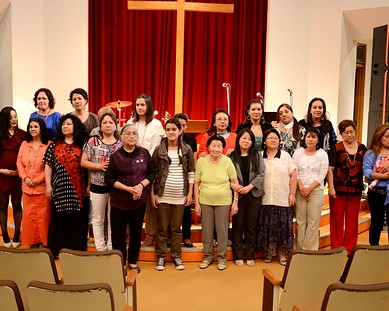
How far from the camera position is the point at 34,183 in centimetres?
484

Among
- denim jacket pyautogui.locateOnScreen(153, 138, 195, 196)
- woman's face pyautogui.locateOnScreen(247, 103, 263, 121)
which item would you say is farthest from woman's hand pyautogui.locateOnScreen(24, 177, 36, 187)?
woman's face pyautogui.locateOnScreen(247, 103, 263, 121)

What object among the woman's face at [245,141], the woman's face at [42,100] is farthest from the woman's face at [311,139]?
the woman's face at [42,100]

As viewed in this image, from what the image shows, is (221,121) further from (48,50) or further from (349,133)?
(48,50)

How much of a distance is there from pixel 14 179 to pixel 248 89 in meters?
5.10

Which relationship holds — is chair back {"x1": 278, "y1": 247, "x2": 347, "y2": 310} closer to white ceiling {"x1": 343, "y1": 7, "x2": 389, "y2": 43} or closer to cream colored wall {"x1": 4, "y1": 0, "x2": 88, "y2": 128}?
cream colored wall {"x1": 4, "y1": 0, "x2": 88, "y2": 128}

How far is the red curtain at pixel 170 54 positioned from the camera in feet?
29.0

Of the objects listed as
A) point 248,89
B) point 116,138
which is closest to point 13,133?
point 116,138

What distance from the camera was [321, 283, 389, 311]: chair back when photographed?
92.8 inches

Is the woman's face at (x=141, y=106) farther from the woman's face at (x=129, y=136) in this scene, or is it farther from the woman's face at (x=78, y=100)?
the woman's face at (x=78, y=100)

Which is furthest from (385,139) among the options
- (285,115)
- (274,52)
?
(274,52)

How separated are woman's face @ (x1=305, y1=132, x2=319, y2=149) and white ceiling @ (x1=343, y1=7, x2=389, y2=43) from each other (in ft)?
13.3

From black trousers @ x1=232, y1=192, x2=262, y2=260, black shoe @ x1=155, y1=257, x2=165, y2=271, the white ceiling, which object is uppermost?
the white ceiling

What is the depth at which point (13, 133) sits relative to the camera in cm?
511

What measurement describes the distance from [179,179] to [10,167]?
1.76 m
